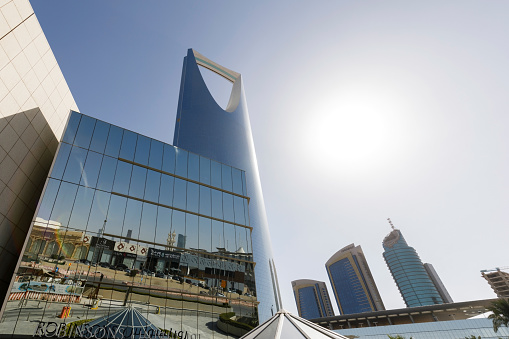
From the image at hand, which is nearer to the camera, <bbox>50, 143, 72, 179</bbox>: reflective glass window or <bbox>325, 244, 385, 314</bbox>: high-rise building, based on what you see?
<bbox>50, 143, 72, 179</bbox>: reflective glass window

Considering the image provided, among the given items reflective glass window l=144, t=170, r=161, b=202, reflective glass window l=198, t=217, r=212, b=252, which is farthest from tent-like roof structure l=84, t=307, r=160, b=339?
reflective glass window l=144, t=170, r=161, b=202

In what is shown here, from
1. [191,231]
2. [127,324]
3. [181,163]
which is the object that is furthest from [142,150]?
[127,324]

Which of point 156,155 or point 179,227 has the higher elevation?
point 156,155

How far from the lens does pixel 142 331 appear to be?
1619cm

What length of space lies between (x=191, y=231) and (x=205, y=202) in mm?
3514

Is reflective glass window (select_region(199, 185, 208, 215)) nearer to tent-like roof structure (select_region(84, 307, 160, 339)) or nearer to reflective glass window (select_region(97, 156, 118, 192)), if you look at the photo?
reflective glass window (select_region(97, 156, 118, 192))

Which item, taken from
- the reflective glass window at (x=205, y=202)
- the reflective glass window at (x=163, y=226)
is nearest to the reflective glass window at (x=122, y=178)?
the reflective glass window at (x=163, y=226)

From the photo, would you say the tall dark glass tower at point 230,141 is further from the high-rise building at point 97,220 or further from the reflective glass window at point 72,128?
the reflective glass window at point 72,128

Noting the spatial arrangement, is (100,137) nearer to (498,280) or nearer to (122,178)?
(122,178)

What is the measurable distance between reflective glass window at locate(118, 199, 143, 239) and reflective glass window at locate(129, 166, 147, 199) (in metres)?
0.74

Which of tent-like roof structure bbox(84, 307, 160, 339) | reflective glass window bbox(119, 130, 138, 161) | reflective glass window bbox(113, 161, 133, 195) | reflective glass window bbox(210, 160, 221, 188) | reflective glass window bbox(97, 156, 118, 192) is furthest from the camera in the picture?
reflective glass window bbox(210, 160, 221, 188)

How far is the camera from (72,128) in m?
19.6

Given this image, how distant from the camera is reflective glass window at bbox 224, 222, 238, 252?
24219 mm

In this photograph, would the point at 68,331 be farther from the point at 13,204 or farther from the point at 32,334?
the point at 13,204
